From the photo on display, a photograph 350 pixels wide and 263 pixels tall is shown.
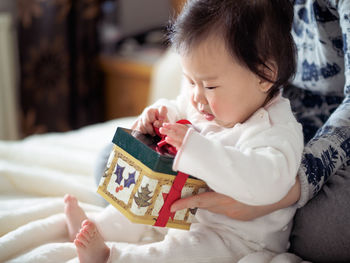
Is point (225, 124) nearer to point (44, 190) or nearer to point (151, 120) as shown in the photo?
point (151, 120)

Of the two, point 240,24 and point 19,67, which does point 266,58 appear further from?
point 19,67

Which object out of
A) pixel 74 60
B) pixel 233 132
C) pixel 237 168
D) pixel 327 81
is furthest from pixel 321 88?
pixel 74 60

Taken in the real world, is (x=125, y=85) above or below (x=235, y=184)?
below

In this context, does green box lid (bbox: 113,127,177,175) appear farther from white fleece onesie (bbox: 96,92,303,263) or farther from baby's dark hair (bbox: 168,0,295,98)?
baby's dark hair (bbox: 168,0,295,98)

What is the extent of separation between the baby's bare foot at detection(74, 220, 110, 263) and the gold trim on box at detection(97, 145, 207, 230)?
0.23ft

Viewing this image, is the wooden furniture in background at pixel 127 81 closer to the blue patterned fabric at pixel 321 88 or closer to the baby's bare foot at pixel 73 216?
the blue patterned fabric at pixel 321 88

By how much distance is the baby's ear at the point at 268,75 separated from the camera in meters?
0.84

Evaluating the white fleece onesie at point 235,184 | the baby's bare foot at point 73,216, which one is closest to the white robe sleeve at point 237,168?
the white fleece onesie at point 235,184

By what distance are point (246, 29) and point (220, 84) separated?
107mm

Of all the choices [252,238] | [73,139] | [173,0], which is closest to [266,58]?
[252,238]

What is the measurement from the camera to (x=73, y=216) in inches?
38.3

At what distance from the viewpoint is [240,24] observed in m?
0.80

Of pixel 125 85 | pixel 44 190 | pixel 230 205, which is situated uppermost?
pixel 230 205

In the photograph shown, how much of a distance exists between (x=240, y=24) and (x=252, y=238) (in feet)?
1.33
